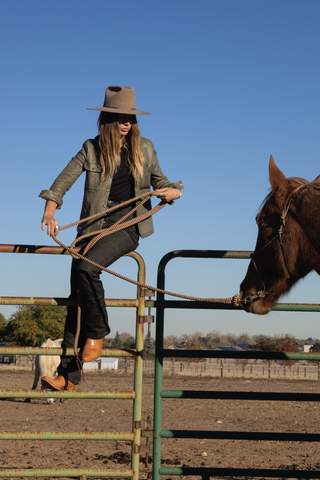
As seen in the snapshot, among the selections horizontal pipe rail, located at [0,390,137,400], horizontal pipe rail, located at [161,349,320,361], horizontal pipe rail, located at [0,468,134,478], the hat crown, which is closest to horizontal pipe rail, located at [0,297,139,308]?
horizontal pipe rail, located at [161,349,320,361]

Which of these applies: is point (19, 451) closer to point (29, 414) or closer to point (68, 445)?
point (68, 445)

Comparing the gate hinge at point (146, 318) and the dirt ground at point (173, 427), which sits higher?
the gate hinge at point (146, 318)

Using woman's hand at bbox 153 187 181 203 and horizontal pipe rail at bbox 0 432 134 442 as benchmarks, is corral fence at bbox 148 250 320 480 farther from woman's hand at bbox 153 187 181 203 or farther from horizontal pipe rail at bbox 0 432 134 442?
woman's hand at bbox 153 187 181 203

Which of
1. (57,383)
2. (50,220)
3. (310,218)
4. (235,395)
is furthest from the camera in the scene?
(235,395)

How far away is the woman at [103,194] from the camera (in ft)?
10.0

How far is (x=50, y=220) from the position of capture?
9.92 feet

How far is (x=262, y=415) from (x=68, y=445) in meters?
6.13

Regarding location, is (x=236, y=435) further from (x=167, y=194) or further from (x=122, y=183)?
(x=122, y=183)

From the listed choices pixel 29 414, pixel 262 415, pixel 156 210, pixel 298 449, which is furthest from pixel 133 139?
Result: pixel 262 415

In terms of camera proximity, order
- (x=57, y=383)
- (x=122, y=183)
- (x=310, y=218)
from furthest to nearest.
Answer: (x=122, y=183), (x=57, y=383), (x=310, y=218)

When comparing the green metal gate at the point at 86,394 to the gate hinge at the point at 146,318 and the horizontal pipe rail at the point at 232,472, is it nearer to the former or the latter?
the gate hinge at the point at 146,318

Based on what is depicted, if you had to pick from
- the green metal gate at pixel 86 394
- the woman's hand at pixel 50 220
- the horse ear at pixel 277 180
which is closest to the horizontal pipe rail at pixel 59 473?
the green metal gate at pixel 86 394

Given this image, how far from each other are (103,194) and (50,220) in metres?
0.43

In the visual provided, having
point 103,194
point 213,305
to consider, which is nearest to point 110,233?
point 103,194
